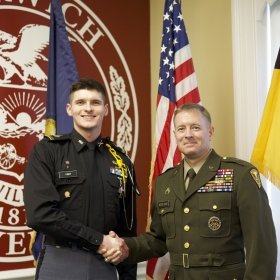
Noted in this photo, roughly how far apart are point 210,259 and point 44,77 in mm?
1691

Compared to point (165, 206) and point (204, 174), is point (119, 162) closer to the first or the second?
point (165, 206)

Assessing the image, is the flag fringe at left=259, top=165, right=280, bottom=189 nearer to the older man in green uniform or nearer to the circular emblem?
the older man in green uniform

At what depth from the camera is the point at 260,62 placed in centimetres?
222

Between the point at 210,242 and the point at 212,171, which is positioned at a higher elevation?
the point at 212,171

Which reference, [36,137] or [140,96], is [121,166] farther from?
[140,96]

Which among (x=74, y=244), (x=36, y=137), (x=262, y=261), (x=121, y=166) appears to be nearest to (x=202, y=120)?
(x=121, y=166)

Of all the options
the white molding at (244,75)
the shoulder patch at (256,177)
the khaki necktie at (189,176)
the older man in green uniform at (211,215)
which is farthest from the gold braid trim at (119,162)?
the white molding at (244,75)

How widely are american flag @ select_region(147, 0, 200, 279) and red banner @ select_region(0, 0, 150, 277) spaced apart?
64 centimetres

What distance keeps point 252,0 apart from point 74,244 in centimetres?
160

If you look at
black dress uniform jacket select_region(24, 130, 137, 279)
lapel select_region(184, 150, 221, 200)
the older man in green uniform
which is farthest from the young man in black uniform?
lapel select_region(184, 150, 221, 200)

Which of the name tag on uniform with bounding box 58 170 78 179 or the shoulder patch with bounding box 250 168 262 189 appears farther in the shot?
the name tag on uniform with bounding box 58 170 78 179

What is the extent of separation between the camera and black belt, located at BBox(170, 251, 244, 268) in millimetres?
1503

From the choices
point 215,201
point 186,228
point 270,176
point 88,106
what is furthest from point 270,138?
point 88,106

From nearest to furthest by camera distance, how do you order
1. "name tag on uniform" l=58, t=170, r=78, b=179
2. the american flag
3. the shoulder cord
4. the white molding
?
"name tag on uniform" l=58, t=170, r=78, b=179 → the shoulder cord → the white molding → the american flag
